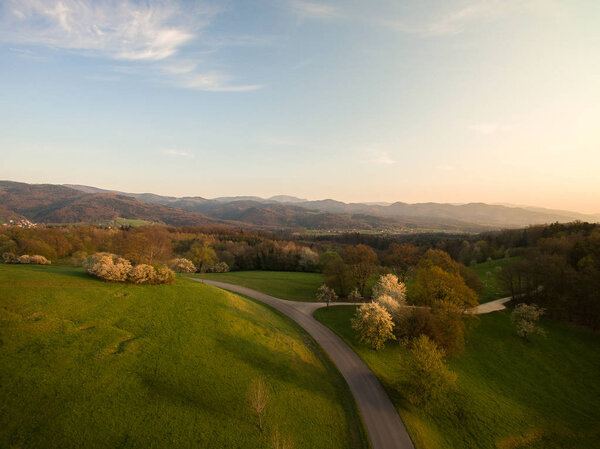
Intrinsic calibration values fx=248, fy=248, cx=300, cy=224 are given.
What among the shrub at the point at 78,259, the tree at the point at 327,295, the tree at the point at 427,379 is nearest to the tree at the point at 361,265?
the tree at the point at 327,295

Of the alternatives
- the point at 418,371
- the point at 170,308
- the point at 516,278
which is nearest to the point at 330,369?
the point at 418,371

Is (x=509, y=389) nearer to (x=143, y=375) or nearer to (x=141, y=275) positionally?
(x=143, y=375)

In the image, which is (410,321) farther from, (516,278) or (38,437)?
(38,437)

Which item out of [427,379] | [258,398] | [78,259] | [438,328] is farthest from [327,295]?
[78,259]

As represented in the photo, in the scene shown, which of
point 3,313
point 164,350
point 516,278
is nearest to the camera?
point 3,313

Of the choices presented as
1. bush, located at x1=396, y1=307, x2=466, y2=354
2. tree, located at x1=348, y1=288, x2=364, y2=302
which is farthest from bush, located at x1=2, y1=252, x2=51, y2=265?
bush, located at x1=396, y1=307, x2=466, y2=354

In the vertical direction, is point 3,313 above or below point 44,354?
above

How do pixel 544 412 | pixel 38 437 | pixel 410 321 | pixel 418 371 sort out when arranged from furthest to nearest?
pixel 410 321 < pixel 544 412 < pixel 418 371 < pixel 38 437
